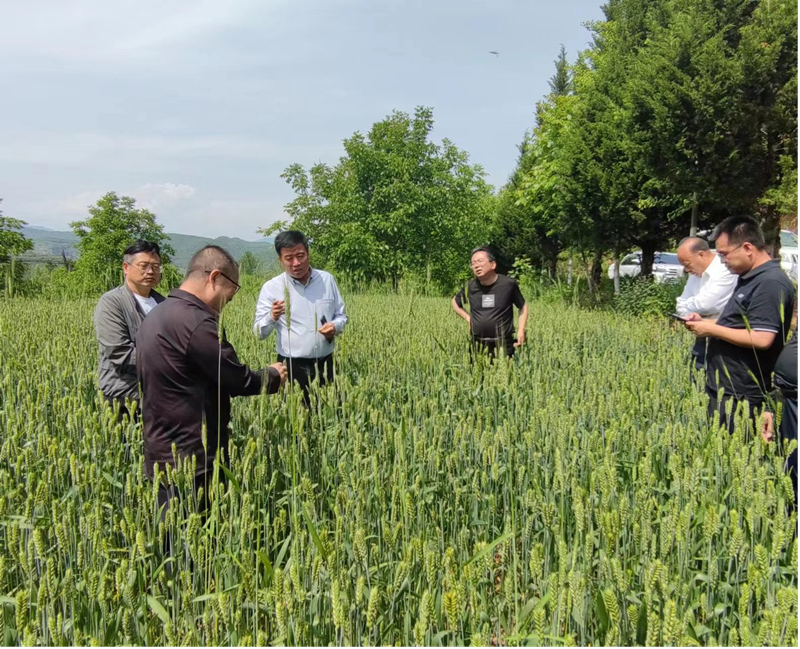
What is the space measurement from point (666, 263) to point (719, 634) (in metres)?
22.1

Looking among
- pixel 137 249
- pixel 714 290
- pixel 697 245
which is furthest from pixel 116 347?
pixel 697 245

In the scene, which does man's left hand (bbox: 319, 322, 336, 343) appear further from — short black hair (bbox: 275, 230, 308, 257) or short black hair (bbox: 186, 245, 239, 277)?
short black hair (bbox: 186, 245, 239, 277)

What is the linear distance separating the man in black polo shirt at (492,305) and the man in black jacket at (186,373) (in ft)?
9.98

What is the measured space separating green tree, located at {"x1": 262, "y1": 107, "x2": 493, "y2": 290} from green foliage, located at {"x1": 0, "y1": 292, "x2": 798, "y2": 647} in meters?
15.4

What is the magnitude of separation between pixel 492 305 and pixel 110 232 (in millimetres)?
15333

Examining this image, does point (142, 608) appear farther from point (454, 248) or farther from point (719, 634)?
point (454, 248)

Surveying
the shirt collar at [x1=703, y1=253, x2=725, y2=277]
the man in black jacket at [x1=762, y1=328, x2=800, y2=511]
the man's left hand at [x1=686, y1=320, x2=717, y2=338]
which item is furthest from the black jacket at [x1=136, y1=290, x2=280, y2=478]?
the shirt collar at [x1=703, y1=253, x2=725, y2=277]

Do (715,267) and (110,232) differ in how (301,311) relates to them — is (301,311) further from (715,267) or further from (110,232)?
(110,232)

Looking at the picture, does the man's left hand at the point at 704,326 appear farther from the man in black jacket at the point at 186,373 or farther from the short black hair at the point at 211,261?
the short black hair at the point at 211,261

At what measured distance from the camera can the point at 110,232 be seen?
16812 millimetres

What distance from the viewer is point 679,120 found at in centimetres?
977

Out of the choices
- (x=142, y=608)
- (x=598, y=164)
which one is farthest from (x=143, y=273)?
(x=598, y=164)

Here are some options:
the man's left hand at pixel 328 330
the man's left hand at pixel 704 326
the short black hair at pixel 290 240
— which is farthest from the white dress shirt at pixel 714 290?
the short black hair at pixel 290 240

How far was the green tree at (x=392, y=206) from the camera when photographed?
1847 centimetres
